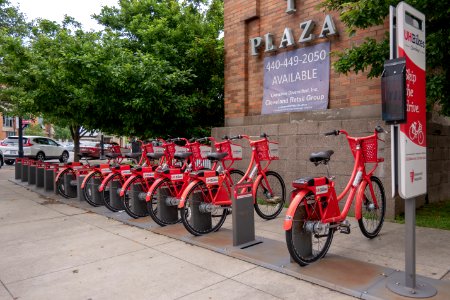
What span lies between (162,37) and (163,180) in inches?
255

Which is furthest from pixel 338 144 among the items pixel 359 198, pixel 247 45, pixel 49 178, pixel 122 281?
pixel 49 178

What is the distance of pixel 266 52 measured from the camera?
8.51 metres

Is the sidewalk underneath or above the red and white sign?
underneath

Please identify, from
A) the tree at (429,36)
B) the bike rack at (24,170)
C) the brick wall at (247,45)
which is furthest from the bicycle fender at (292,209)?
the bike rack at (24,170)

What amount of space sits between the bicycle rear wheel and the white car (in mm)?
21998

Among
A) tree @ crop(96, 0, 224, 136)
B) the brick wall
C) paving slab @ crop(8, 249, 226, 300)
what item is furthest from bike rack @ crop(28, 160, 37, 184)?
paving slab @ crop(8, 249, 226, 300)

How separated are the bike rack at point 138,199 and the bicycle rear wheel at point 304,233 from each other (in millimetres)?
3245

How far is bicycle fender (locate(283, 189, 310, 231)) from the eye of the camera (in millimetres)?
3805

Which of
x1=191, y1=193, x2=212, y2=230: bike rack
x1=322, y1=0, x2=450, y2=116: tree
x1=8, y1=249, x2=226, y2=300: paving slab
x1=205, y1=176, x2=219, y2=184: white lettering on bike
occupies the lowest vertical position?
x1=8, y1=249, x2=226, y2=300: paving slab

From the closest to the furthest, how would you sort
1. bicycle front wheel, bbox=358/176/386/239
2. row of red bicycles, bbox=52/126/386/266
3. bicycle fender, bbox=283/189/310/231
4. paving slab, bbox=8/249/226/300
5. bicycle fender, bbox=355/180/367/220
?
paving slab, bbox=8/249/226/300 → bicycle fender, bbox=283/189/310/231 → row of red bicycles, bbox=52/126/386/266 → bicycle fender, bbox=355/180/367/220 → bicycle front wheel, bbox=358/176/386/239

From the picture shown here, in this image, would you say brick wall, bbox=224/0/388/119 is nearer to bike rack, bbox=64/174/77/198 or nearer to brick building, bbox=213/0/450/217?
brick building, bbox=213/0/450/217

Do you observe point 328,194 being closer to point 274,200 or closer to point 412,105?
point 412,105

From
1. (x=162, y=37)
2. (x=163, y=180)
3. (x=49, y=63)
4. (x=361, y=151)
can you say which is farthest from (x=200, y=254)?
(x=162, y=37)

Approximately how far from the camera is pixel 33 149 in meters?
22.8
